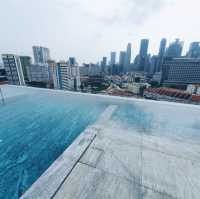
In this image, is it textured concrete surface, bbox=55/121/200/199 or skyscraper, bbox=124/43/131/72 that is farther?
skyscraper, bbox=124/43/131/72

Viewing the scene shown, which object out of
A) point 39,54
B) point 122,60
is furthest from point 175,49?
point 39,54

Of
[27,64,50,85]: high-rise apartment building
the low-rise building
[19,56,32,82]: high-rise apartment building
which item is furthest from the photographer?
[19,56,32,82]: high-rise apartment building

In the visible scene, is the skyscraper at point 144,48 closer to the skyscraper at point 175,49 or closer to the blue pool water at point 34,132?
the skyscraper at point 175,49

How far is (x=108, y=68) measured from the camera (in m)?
47.7

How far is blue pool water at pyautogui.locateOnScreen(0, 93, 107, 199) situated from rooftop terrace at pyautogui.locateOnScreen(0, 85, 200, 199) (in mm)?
697

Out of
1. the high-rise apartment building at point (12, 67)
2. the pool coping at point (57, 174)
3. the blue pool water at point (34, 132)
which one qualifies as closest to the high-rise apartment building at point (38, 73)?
the high-rise apartment building at point (12, 67)

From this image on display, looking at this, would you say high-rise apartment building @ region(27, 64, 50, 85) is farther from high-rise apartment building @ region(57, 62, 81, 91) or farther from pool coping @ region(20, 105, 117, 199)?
pool coping @ region(20, 105, 117, 199)

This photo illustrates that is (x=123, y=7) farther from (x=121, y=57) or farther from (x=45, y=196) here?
(x=121, y=57)

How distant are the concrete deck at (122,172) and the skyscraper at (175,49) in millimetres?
47775

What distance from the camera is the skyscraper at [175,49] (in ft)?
126

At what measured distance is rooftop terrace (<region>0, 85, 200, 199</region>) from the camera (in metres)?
1.12

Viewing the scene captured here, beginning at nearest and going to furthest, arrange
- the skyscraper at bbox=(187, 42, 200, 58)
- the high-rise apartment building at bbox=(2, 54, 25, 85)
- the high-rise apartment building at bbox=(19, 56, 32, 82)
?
the high-rise apartment building at bbox=(2, 54, 25, 85)
the high-rise apartment building at bbox=(19, 56, 32, 82)
the skyscraper at bbox=(187, 42, 200, 58)

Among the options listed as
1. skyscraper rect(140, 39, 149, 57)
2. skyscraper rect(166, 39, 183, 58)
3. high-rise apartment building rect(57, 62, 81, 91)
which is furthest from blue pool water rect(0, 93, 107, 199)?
skyscraper rect(140, 39, 149, 57)

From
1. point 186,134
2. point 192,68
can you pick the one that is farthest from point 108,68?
point 186,134
